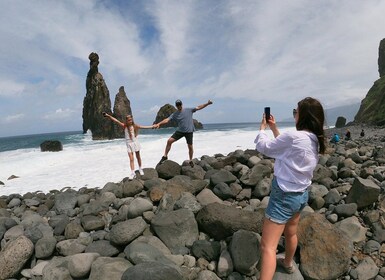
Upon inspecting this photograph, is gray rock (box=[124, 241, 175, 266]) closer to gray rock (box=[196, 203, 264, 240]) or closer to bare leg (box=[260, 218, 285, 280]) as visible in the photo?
gray rock (box=[196, 203, 264, 240])

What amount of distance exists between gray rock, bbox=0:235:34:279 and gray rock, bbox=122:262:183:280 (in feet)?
6.63

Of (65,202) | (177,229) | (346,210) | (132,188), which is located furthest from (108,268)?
(346,210)

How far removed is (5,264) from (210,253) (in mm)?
2988

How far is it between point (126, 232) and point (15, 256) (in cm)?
165

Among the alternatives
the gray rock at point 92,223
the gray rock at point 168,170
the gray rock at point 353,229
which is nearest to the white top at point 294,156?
the gray rock at point 353,229

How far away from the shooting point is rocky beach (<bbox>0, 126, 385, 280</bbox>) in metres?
3.53

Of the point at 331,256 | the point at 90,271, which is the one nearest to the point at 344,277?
the point at 331,256

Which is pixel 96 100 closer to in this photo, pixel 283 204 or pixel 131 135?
pixel 131 135

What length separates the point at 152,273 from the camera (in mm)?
3029

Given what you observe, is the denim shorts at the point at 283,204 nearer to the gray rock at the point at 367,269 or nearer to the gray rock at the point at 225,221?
the gray rock at the point at 225,221

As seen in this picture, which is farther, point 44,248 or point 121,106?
point 121,106

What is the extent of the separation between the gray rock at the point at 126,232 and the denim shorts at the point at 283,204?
2414 mm

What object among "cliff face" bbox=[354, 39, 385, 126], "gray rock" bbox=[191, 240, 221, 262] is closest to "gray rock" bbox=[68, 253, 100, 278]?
"gray rock" bbox=[191, 240, 221, 262]

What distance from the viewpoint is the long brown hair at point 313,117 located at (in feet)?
8.11
